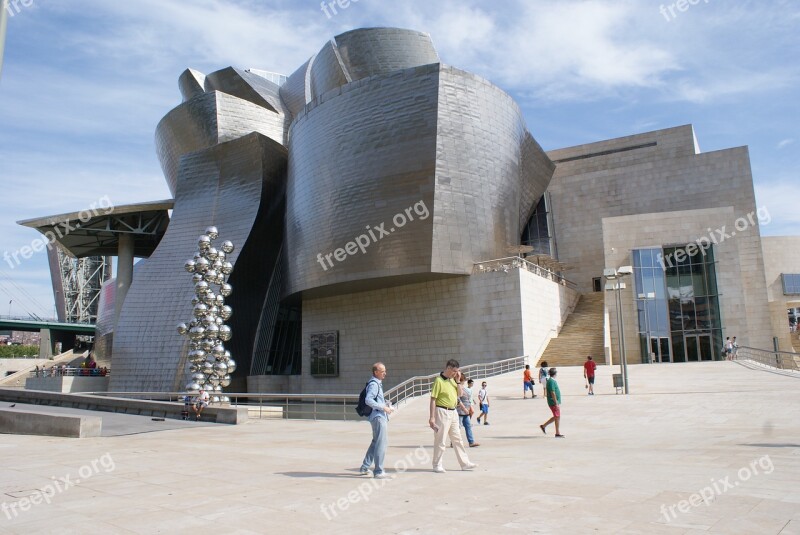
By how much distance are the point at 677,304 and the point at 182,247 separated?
2695cm

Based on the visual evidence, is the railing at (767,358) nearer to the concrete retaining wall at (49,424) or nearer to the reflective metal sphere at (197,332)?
the reflective metal sphere at (197,332)

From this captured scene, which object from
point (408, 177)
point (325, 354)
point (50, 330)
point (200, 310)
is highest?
point (408, 177)

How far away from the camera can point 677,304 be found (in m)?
32.4

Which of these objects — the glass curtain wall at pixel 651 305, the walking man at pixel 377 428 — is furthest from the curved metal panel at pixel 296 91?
the walking man at pixel 377 428

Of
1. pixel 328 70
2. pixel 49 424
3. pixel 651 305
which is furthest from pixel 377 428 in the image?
pixel 328 70

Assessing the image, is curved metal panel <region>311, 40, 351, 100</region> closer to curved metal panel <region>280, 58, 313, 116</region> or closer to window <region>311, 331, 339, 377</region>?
curved metal panel <region>280, 58, 313, 116</region>

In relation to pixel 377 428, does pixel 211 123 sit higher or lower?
higher

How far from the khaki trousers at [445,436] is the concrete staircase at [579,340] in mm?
20160

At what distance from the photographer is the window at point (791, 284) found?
131 feet

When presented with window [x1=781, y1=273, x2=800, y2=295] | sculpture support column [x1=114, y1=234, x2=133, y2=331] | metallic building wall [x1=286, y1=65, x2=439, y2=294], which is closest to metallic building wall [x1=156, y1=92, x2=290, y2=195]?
sculpture support column [x1=114, y1=234, x2=133, y2=331]

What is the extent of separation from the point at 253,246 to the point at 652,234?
22280 mm

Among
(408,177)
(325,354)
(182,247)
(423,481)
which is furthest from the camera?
(325,354)

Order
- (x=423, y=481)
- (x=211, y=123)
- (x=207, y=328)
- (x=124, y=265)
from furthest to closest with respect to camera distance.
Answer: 1. (x=124, y=265)
2. (x=211, y=123)
3. (x=207, y=328)
4. (x=423, y=481)

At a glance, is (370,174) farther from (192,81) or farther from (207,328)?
(192,81)
